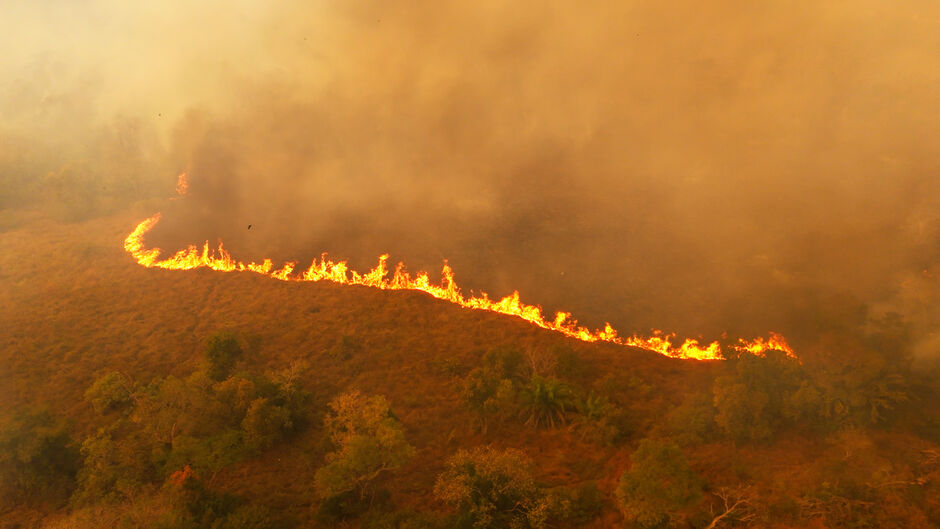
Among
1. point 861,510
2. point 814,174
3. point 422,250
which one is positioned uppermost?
point 814,174

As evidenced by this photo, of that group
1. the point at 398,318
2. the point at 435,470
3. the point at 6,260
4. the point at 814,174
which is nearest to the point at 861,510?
the point at 435,470

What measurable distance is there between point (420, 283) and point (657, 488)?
1576 centimetres

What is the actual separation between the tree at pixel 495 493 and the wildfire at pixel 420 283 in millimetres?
8891

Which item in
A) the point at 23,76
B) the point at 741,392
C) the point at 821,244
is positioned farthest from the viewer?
the point at 23,76

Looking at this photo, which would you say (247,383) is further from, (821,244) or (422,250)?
(821,244)

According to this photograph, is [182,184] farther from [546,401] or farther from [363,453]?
[546,401]

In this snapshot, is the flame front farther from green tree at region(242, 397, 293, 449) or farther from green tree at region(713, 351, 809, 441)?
green tree at region(242, 397, 293, 449)

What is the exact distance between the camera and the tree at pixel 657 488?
14.0m

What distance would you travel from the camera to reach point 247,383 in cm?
A: 1927

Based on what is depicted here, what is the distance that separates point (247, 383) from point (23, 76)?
215ft

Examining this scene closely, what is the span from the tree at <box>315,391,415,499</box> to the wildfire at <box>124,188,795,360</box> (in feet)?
30.7

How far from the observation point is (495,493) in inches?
593

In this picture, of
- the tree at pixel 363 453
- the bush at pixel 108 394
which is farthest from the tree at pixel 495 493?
the bush at pixel 108 394

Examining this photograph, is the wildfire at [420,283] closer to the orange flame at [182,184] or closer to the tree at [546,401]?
the orange flame at [182,184]
